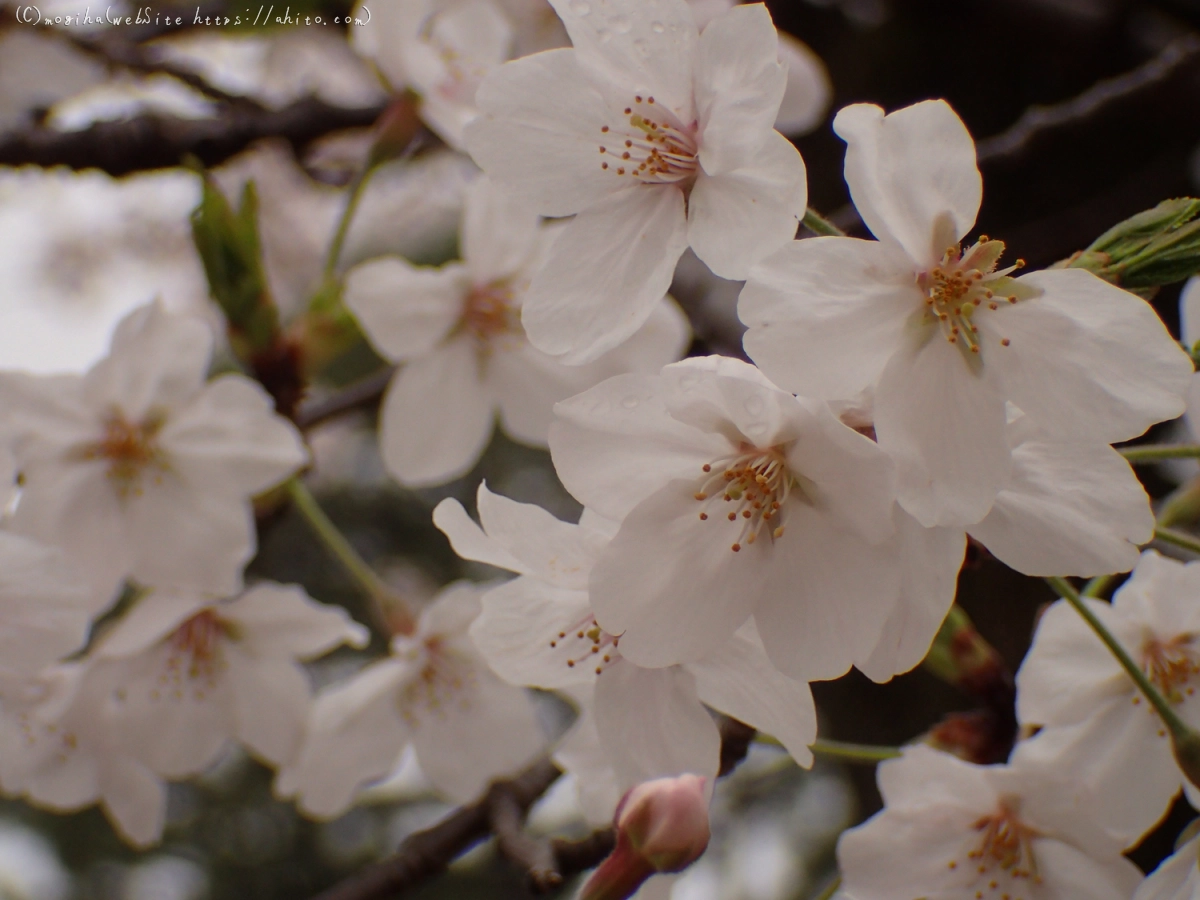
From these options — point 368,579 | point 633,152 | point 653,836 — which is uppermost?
point 633,152

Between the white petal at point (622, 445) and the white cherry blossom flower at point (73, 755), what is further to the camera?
the white cherry blossom flower at point (73, 755)

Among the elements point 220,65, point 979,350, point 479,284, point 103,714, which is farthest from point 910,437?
point 220,65

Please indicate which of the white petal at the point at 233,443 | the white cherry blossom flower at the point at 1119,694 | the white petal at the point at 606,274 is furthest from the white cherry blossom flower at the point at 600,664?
the white petal at the point at 233,443

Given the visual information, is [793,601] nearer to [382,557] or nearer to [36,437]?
[36,437]

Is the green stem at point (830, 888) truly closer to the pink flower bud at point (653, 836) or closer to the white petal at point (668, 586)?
the pink flower bud at point (653, 836)

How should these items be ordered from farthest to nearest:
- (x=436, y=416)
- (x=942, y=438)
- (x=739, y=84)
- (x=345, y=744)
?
1. (x=436, y=416)
2. (x=345, y=744)
3. (x=739, y=84)
4. (x=942, y=438)

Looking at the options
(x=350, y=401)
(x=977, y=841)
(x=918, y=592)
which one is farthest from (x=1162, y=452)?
(x=350, y=401)

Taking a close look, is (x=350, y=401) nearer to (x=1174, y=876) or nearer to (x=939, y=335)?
(x=939, y=335)
